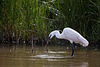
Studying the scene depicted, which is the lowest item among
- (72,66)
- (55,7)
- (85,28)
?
(72,66)

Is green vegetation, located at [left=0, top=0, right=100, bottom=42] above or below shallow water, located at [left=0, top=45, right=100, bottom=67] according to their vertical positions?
above

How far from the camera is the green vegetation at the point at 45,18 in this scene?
10922 millimetres

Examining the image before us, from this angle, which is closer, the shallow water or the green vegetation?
the shallow water

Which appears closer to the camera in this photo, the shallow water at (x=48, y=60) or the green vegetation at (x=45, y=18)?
the shallow water at (x=48, y=60)

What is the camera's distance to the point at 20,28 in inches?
472

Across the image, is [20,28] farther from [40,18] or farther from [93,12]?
[93,12]

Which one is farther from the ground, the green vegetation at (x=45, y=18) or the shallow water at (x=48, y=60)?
the green vegetation at (x=45, y=18)

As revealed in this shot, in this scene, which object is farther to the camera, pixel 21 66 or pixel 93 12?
pixel 93 12

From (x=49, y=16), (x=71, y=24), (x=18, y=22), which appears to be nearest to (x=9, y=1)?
(x=18, y=22)

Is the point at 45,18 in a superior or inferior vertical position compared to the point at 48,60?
superior

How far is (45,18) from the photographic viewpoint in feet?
38.3

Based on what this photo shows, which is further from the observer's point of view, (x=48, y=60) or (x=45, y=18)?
(x=45, y=18)

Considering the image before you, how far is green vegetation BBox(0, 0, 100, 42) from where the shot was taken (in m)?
10.9

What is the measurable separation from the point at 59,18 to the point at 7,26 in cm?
220
